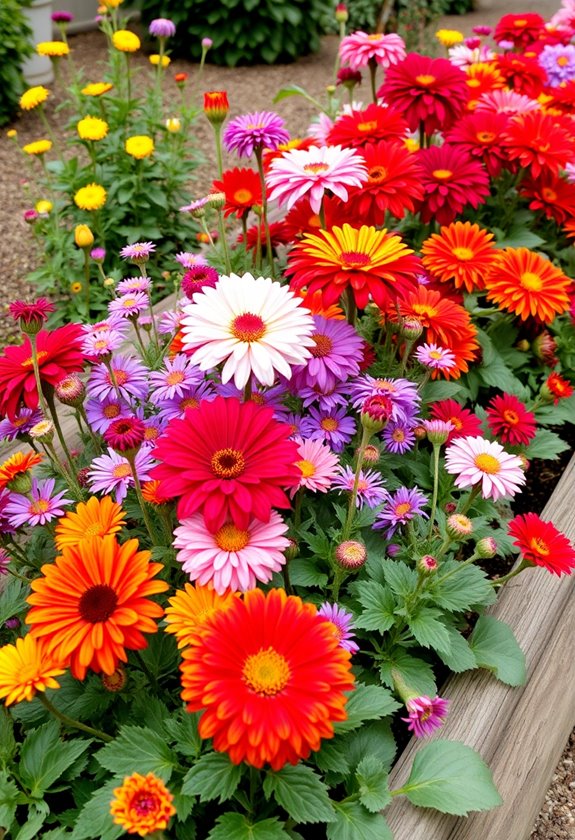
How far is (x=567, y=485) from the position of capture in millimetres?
1741

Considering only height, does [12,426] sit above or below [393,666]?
above

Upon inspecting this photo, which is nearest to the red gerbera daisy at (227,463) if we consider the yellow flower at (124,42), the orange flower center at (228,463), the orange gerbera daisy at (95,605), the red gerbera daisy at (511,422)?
the orange flower center at (228,463)

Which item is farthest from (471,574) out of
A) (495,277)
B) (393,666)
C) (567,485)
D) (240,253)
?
(240,253)

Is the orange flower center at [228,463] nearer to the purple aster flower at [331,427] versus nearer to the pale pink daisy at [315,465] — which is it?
the pale pink daisy at [315,465]

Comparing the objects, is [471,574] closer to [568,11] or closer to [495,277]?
[495,277]

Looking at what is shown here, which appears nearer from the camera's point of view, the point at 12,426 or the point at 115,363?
the point at 12,426

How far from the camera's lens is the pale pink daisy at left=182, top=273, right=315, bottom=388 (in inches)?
40.8

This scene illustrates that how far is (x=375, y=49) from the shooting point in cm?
211

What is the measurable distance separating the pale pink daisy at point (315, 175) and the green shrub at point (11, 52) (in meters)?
3.32

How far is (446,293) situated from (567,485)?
557 millimetres

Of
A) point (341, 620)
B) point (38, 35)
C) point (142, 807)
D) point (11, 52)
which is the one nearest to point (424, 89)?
point (341, 620)

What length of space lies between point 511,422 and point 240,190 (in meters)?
0.87

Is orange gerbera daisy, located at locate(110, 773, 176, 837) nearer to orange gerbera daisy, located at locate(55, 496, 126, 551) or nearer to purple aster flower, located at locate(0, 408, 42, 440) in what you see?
orange gerbera daisy, located at locate(55, 496, 126, 551)

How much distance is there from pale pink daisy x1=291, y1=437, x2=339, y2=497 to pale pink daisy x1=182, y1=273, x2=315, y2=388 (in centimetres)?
18
